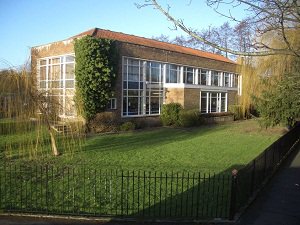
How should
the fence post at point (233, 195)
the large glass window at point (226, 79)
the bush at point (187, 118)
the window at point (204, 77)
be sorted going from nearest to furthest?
1. the fence post at point (233, 195)
2. the bush at point (187, 118)
3. the window at point (204, 77)
4. the large glass window at point (226, 79)

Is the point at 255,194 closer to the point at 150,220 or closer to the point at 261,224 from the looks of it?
the point at 261,224

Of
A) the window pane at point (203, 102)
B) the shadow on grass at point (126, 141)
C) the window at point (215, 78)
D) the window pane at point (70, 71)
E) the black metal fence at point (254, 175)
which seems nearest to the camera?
the black metal fence at point (254, 175)

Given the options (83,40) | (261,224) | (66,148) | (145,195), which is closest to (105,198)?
(145,195)

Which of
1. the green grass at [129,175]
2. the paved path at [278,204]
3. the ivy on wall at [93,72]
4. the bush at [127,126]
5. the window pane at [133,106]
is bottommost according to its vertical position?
the paved path at [278,204]

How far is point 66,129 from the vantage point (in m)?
13.7

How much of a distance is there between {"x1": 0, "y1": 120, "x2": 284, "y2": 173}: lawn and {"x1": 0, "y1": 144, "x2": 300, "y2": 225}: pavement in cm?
238

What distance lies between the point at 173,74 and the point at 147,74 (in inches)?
153

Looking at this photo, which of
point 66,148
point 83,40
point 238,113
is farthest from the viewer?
point 238,113

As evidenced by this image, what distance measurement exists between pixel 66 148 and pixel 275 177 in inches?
344

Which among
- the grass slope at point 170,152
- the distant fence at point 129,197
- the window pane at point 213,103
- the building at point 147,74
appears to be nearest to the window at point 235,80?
the building at point 147,74

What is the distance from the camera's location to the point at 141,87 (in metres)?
29.5

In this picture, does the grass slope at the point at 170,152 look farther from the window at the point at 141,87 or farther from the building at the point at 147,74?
the building at the point at 147,74

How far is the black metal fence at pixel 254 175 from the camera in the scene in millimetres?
8102

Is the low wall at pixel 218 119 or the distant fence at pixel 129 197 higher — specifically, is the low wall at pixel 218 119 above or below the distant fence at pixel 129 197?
above
